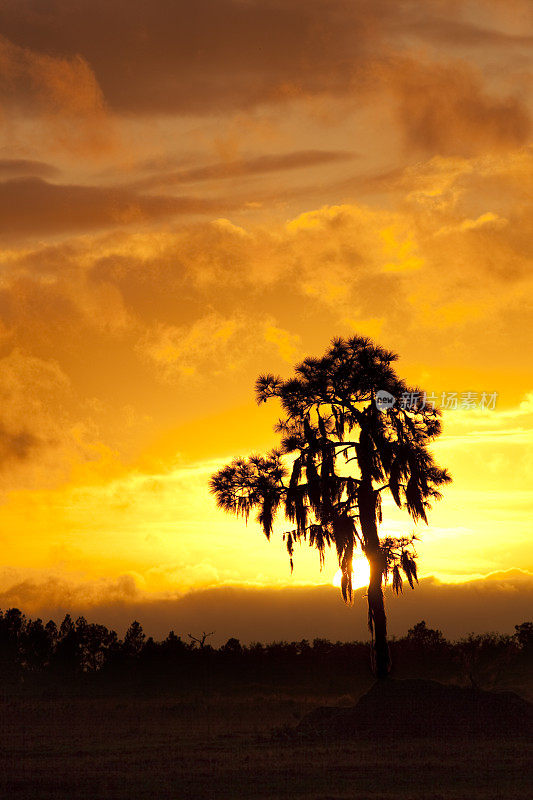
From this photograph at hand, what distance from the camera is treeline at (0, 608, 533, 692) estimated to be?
45812mm

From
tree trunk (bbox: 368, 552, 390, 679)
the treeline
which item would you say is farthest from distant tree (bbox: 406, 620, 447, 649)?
tree trunk (bbox: 368, 552, 390, 679)

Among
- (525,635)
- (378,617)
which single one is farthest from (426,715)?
(525,635)

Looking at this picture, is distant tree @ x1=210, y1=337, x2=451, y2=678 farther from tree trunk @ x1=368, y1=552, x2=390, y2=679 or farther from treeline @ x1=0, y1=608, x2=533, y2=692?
treeline @ x1=0, y1=608, x2=533, y2=692

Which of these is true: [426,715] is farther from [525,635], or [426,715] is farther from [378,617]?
[525,635]

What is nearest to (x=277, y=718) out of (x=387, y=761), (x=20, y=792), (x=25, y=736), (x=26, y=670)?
(x=25, y=736)

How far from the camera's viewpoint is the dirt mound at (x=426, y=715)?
2688 cm

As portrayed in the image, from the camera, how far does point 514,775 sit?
2089 cm

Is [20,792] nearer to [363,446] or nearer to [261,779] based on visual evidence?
[261,779]

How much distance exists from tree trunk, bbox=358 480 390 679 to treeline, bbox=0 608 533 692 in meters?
13.4

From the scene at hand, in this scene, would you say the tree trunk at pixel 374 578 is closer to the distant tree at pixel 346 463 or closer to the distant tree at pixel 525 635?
the distant tree at pixel 346 463

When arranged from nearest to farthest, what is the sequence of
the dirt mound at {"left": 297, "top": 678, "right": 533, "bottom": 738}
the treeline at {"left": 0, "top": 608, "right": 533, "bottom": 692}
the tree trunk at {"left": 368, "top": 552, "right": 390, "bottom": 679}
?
the dirt mound at {"left": 297, "top": 678, "right": 533, "bottom": 738} → the tree trunk at {"left": 368, "top": 552, "right": 390, "bottom": 679} → the treeline at {"left": 0, "top": 608, "right": 533, "bottom": 692}

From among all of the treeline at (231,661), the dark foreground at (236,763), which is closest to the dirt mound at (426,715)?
the dark foreground at (236,763)

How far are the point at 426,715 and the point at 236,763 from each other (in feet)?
23.7

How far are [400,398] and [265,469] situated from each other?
574cm
